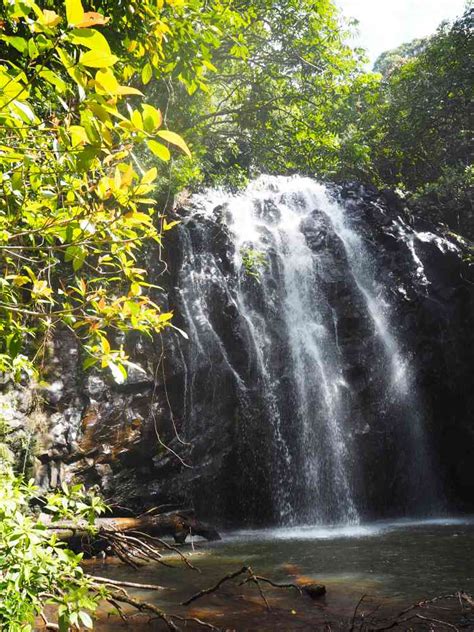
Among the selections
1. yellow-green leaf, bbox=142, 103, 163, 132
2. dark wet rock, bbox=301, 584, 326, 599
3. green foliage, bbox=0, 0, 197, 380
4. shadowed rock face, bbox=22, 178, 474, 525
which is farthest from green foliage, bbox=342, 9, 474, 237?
yellow-green leaf, bbox=142, 103, 163, 132

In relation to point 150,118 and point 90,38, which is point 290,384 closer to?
point 150,118

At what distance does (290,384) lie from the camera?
1228cm

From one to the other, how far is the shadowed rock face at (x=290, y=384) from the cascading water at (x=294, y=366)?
0.04 m

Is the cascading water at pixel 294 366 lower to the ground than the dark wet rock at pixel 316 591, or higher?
higher

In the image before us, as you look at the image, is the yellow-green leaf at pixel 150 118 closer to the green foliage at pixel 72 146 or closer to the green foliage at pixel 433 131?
the green foliage at pixel 72 146

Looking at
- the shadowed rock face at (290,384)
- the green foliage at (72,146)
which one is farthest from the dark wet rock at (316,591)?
the shadowed rock face at (290,384)

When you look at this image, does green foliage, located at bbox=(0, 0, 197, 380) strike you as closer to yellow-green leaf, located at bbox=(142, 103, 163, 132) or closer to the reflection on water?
yellow-green leaf, located at bbox=(142, 103, 163, 132)

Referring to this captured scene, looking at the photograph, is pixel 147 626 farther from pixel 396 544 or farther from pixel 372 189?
pixel 372 189

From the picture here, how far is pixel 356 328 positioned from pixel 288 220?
442cm

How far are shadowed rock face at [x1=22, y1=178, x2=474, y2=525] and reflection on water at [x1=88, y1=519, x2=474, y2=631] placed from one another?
1823 mm

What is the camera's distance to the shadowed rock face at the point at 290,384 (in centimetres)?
1044

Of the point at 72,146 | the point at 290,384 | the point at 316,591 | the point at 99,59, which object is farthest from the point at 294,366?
the point at 99,59

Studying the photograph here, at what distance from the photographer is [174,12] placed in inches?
152

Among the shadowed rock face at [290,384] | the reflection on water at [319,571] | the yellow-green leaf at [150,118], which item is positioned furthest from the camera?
the shadowed rock face at [290,384]
